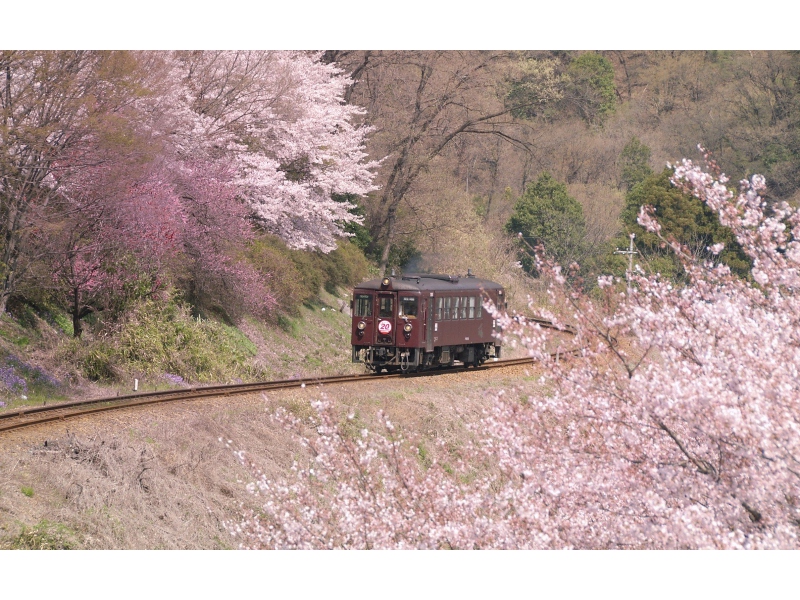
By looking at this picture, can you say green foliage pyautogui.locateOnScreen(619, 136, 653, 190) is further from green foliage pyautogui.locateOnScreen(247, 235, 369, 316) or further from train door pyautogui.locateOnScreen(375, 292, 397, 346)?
train door pyautogui.locateOnScreen(375, 292, 397, 346)

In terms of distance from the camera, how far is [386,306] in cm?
2122

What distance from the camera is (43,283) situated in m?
17.7

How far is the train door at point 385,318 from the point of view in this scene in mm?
21094

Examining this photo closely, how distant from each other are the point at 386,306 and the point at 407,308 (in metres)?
0.46

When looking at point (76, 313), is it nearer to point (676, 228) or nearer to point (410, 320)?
point (410, 320)

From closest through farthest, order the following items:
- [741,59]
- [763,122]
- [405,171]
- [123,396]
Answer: [123,396] → [405,171] → [763,122] → [741,59]

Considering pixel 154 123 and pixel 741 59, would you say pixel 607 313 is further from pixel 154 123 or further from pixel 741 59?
pixel 741 59

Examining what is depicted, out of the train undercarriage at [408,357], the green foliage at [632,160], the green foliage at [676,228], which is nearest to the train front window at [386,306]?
the train undercarriage at [408,357]

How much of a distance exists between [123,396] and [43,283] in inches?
135

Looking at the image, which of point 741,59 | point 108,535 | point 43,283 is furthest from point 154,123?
point 741,59

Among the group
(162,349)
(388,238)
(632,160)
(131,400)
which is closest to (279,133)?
(388,238)

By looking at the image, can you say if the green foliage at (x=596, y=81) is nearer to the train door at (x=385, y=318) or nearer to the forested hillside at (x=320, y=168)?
the forested hillside at (x=320, y=168)

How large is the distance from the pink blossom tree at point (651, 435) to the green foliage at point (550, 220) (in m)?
28.4

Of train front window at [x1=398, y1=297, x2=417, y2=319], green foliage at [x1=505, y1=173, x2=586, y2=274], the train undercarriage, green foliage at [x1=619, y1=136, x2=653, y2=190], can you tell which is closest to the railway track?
the train undercarriage
